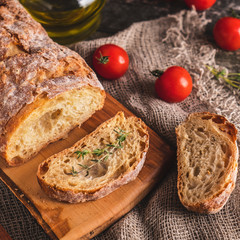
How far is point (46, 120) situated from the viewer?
3.66m

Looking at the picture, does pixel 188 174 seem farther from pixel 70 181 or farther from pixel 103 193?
pixel 70 181

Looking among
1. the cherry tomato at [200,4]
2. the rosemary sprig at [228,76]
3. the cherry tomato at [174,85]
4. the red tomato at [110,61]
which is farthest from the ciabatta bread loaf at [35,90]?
the cherry tomato at [200,4]

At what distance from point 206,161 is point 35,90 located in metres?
1.75

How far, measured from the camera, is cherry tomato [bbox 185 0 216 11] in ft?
17.0

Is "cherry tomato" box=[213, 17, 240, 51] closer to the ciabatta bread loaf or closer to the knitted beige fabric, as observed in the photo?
the knitted beige fabric

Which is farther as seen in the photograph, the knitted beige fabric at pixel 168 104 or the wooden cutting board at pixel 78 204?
the knitted beige fabric at pixel 168 104

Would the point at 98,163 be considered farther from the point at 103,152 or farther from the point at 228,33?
the point at 228,33

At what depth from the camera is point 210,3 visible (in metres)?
5.25

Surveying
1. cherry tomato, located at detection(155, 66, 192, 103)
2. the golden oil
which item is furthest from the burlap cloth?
the golden oil

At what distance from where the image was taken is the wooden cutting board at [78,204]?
10.5ft

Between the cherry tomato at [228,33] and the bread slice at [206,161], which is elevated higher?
the cherry tomato at [228,33]

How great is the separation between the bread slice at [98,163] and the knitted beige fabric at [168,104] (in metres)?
0.36

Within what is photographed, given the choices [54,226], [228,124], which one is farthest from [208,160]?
[54,226]

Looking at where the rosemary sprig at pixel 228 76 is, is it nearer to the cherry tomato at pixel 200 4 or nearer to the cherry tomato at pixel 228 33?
the cherry tomato at pixel 228 33
